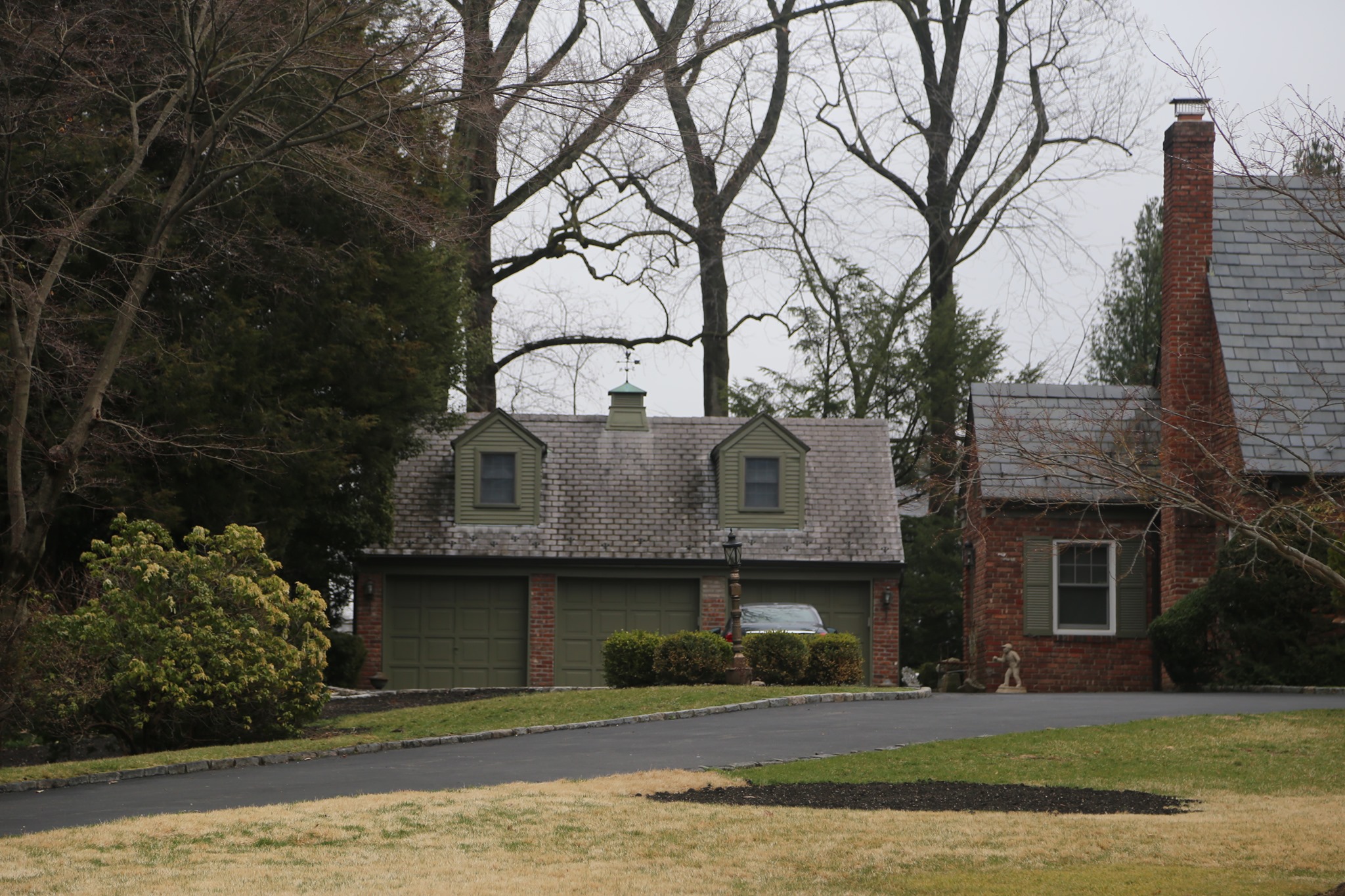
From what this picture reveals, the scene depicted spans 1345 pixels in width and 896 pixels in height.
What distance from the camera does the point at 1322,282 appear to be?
2453cm

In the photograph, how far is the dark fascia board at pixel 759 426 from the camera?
1154 inches

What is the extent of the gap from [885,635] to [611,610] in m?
5.09

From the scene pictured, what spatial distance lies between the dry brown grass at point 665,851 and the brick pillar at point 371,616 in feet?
54.5

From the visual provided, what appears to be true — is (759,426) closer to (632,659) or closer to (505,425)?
(505,425)

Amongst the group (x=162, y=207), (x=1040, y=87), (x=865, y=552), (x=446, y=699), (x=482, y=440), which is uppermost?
(x=1040, y=87)

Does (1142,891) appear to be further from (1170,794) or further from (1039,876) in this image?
(1170,794)

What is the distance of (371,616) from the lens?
2784cm

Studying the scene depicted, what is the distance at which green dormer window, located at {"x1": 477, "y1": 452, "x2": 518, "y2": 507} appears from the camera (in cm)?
2884

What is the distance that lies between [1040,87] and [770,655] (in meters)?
20.3

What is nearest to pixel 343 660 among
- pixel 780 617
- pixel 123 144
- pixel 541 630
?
pixel 541 630

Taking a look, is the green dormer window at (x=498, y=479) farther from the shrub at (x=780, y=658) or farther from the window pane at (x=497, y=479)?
the shrub at (x=780, y=658)

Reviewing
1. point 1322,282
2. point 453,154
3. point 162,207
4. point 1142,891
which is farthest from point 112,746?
point 1322,282

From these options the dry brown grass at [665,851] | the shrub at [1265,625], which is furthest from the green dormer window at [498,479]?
the dry brown grass at [665,851]

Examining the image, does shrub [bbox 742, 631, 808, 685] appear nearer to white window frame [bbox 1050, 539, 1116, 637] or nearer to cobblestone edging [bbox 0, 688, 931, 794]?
cobblestone edging [bbox 0, 688, 931, 794]
